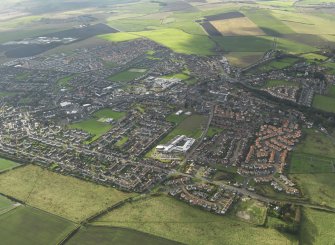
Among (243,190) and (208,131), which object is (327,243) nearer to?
(243,190)

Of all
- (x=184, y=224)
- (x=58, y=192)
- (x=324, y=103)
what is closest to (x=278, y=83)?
(x=324, y=103)

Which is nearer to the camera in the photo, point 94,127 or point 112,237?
point 112,237

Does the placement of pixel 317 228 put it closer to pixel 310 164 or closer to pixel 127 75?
pixel 310 164

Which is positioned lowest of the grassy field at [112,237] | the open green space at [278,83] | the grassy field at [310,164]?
the grassy field at [112,237]

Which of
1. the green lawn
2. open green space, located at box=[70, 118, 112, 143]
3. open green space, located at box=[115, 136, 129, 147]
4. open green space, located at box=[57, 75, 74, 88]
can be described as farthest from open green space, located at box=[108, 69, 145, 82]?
open green space, located at box=[115, 136, 129, 147]

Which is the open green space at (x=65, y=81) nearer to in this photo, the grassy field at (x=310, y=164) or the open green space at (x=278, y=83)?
the open green space at (x=278, y=83)

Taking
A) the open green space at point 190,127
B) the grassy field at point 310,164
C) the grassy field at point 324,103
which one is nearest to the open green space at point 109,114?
the open green space at point 190,127

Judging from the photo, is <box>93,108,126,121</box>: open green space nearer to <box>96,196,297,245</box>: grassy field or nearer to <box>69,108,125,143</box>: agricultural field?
<box>69,108,125,143</box>: agricultural field
